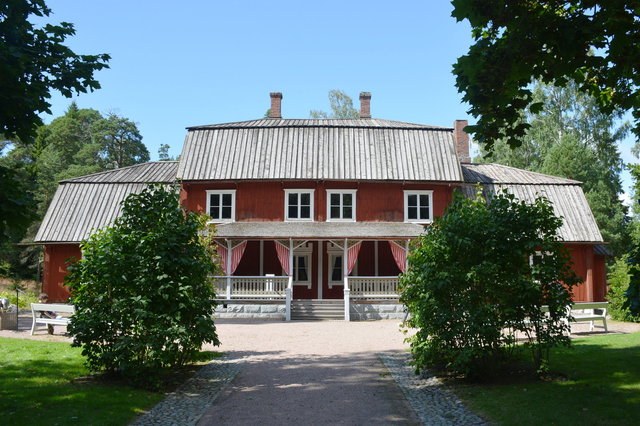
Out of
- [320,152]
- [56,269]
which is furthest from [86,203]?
[320,152]

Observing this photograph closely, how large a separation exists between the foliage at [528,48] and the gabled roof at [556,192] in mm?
20529

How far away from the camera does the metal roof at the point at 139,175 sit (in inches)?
1186

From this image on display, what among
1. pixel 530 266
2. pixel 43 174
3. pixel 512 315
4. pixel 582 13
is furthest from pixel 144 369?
pixel 43 174

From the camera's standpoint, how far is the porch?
2427 cm

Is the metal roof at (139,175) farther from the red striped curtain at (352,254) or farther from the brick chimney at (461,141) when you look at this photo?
the brick chimney at (461,141)

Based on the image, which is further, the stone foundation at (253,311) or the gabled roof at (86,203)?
the gabled roof at (86,203)

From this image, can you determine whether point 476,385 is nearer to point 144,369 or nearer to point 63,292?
point 144,369

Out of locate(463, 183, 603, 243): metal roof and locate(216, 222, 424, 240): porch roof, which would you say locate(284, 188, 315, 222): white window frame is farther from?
locate(463, 183, 603, 243): metal roof

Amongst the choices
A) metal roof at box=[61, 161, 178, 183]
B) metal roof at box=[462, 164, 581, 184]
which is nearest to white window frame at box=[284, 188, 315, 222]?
metal roof at box=[61, 161, 178, 183]

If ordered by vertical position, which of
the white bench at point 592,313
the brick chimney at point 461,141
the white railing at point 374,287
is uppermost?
the brick chimney at point 461,141

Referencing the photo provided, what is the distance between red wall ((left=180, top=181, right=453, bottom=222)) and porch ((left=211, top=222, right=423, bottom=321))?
0.77m

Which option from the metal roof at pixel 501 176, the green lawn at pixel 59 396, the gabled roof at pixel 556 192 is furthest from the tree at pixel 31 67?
the metal roof at pixel 501 176

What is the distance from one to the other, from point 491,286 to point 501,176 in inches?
939

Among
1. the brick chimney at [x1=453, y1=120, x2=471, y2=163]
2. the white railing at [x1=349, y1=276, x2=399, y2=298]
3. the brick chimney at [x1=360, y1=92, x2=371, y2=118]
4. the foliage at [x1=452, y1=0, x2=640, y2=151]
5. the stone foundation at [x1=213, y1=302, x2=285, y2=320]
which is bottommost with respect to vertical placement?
the stone foundation at [x1=213, y1=302, x2=285, y2=320]
